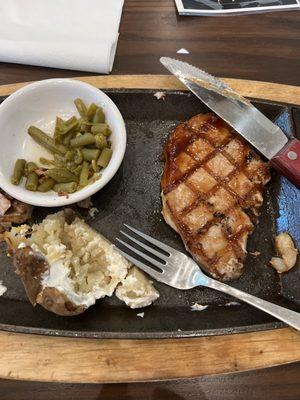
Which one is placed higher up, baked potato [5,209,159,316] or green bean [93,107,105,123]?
green bean [93,107,105,123]

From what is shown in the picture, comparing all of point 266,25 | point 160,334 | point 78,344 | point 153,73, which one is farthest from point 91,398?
point 266,25

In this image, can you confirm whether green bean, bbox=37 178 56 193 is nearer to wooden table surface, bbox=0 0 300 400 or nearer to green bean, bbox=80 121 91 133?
green bean, bbox=80 121 91 133

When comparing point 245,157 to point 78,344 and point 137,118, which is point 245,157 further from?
point 78,344

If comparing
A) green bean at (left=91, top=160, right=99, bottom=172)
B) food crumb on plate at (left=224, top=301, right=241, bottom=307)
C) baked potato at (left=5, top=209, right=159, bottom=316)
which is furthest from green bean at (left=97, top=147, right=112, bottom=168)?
food crumb on plate at (left=224, top=301, right=241, bottom=307)

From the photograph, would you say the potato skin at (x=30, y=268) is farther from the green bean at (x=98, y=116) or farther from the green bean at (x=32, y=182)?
the green bean at (x=98, y=116)

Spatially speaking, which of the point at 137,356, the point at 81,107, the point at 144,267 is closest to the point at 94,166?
the point at 81,107
